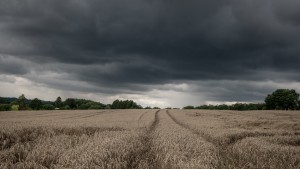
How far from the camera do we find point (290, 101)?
287 ft

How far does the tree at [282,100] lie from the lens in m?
87.5

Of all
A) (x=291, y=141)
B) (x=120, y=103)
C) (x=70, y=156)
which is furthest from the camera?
Answer: (x=120, y=103)

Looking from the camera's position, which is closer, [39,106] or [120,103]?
[39,106]

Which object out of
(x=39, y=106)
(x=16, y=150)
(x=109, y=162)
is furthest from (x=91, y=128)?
(x=39, y=106)

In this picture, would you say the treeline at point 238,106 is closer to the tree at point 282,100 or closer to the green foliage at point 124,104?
the tree at point 282,100

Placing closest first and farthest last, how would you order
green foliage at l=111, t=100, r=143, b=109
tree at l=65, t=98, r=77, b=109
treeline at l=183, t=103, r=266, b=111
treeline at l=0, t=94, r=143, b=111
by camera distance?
treeline at l=183, t=103, r=266, b=111
treeline at l=0, t=94, r=143, b=111
green foliage at l=111, t=100, r=143, b=109
tree at l=65, t=98, r=77, b=109

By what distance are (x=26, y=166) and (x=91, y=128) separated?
9213 mm

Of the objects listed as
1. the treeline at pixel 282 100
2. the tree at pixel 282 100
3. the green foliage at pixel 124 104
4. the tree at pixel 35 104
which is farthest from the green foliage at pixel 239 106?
the tree at pixel 35 104

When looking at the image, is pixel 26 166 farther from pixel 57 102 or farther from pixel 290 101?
pixel 57 102

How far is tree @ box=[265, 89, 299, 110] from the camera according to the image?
87.5 meters

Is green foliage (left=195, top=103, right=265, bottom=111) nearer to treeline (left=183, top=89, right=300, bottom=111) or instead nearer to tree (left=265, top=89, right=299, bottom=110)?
treeline (left=183, top=89, right=300, bottom=111)

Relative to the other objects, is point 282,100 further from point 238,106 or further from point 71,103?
point 71,103

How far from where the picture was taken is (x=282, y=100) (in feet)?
289

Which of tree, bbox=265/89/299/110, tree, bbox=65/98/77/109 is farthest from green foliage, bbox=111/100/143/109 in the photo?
tree, bbox=265/89/299/110
